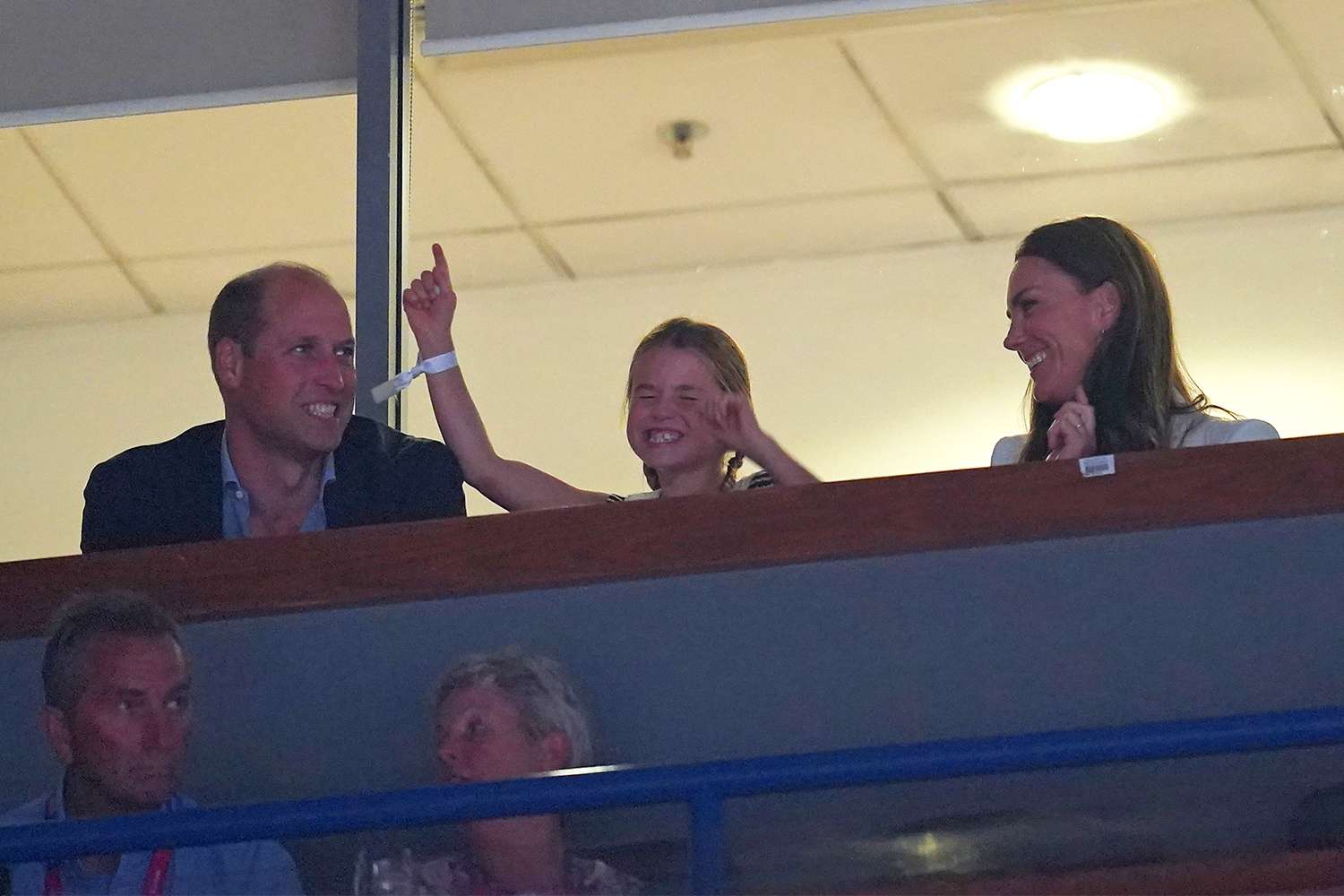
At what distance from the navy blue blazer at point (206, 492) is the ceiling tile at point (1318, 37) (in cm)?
262

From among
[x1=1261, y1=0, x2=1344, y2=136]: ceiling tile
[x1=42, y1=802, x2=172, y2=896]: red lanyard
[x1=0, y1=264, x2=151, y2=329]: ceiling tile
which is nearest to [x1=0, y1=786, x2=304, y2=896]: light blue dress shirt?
[x1=42, y1=802, x2=172, y2=896]: red lanyard

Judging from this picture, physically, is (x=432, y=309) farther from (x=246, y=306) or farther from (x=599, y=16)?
(x=599, y=16)

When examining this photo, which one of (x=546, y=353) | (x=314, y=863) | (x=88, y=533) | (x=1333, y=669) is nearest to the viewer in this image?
(x=314, y=863)

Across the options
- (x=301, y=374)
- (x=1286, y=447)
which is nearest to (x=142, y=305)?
(x=301, y=374)

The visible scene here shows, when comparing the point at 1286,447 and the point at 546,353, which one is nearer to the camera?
the point at 1286,447

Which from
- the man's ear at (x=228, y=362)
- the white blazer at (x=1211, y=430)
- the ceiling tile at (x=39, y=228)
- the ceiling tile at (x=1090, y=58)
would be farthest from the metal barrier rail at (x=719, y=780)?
the ceiling tile at (x=39, y=228)

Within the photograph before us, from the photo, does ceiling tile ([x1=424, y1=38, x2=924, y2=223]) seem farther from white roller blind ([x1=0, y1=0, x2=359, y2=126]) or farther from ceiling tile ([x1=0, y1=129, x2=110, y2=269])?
ceiling tile ([x1=0, y1=129, x2=110, y2=269])

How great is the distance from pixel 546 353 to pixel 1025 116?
1242mm

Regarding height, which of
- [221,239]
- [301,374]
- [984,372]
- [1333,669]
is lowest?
[1333,669]

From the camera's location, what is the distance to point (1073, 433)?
2.56m

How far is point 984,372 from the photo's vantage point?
5305mm

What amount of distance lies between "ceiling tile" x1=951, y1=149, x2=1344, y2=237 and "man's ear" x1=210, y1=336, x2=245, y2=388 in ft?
9.09

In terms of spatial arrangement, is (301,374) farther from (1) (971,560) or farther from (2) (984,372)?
(2) (984,372)

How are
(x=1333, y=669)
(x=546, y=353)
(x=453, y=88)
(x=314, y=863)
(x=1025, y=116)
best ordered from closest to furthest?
(x=314, y=863) → (x=1333, y=669) → (x=453, y=88) → (x=1025, y=116) → (x=546, y=353)
